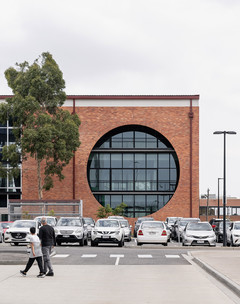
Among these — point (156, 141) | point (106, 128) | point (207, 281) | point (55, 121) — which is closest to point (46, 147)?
point (55, 121)

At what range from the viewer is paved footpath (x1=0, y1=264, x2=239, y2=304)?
12781 millimetres

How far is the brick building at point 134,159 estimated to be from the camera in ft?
213

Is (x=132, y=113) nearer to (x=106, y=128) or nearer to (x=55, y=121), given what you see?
(x=106, y=128)

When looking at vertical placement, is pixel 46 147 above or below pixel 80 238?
above

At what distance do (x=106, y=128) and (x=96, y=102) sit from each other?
2711 millimetres

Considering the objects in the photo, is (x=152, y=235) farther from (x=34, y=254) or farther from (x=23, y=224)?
(x=34, y=254)

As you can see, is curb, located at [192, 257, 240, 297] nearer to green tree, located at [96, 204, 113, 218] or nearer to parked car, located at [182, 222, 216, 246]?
parked car, located at [182, 222, 216, 246]

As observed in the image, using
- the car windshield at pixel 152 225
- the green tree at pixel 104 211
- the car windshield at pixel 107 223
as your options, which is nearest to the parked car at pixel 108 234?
the car windshield at pixel 107 223

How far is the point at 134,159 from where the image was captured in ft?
222

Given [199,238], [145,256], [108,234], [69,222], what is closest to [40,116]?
[69,222]

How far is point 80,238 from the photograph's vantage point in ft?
120

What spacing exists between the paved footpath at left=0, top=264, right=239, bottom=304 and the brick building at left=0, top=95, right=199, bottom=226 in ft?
144

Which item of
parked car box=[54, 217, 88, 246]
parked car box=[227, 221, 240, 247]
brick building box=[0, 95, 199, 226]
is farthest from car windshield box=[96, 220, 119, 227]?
brick building box=[0, 95, 199, 226]

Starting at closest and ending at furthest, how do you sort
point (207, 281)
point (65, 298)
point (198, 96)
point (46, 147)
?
point (65, 298) < point (207, 281) < point (46, 147) < point (198, 96)
